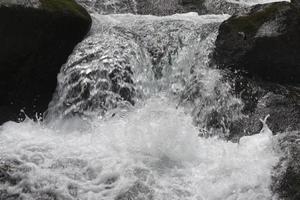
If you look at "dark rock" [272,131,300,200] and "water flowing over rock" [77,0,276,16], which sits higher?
"water flowing over rock" [77,0,276,16]

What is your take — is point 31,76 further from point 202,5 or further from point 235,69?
point 202,5

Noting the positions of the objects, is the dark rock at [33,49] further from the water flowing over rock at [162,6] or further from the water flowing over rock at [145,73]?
the water flowing over rock at [162,6]

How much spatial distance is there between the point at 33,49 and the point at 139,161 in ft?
11.7

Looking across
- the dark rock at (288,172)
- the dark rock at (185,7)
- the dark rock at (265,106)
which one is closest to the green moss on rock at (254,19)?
the dark rock at (265,106)

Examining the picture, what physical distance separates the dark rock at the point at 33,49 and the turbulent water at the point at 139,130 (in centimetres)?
35

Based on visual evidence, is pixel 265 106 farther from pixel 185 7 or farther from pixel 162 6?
pixel 162 6

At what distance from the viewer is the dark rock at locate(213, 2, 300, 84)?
855cm

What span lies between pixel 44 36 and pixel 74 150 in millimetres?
2965

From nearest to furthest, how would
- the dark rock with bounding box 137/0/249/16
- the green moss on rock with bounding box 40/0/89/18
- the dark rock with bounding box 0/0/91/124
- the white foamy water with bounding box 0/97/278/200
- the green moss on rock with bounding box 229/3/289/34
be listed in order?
the white foamy water with bounding box 0/97/278/200 < the green moss on rock with bounding box 229/3/289/34 < the dark rock with bounding box 0/0/91/124 < the green moss on rock with bounding box 40/0/89/18 < the dark rock with bounding box 137/0/249/16

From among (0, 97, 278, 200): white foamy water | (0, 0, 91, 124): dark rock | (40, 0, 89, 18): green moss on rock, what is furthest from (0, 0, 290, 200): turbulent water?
(40, 0, 89, 18): green moss on rock

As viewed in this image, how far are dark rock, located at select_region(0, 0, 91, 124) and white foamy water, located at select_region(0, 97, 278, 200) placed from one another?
121cm

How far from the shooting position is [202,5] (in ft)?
40.6

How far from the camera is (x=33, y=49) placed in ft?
30.3

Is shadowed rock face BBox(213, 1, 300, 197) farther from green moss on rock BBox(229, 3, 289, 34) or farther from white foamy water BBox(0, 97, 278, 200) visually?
white foamy water BBox(0, 97, 278, 200)
